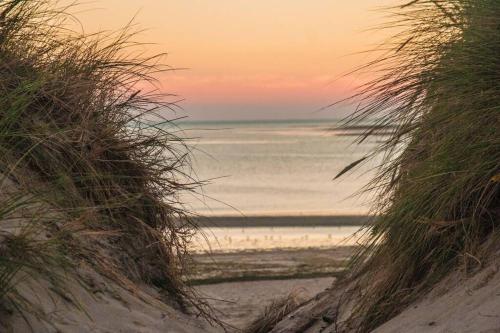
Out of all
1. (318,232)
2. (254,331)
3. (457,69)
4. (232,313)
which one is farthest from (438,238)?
(318,232)

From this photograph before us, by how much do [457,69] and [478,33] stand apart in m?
0.24

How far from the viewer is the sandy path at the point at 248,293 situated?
6.90 m

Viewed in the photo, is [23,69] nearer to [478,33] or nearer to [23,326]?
[23,326]

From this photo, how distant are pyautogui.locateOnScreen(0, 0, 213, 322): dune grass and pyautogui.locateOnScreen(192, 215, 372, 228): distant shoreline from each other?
31.5 ft

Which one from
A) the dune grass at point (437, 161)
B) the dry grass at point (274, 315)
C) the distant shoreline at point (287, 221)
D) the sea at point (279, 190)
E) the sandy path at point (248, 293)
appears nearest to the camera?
the dune grass at point (437, 161)

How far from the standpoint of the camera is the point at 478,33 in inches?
137

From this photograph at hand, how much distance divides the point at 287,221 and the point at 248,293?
770 cm

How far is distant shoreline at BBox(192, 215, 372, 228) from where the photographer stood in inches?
586

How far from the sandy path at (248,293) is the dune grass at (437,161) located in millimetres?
3010

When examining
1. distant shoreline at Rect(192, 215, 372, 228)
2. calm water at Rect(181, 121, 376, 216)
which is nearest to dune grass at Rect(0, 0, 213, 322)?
calm water at Rect(181, 121, 376, 216)

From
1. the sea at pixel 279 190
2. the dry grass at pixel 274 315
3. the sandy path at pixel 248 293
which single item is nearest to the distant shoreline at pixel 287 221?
the sea at pixel 279 190

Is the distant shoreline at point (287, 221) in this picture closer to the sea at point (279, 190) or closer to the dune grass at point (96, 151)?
the sea at point (279, 190)

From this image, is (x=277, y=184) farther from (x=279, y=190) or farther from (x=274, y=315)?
(x=274, y=315)

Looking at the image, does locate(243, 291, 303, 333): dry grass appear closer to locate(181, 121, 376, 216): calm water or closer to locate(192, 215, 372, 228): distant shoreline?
locate(181, 121, 376, 216): calm water
